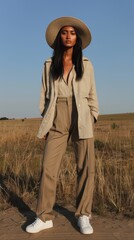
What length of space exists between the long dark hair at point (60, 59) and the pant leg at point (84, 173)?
0.75 m

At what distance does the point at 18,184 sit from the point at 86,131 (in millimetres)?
2218

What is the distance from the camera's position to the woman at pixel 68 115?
415cm

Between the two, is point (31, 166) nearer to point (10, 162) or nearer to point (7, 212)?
point (10, 162)

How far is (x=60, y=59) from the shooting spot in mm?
4270

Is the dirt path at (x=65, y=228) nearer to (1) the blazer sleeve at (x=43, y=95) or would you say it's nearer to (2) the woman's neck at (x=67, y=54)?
(1) the blazer sleeve at (x=43, y=95)

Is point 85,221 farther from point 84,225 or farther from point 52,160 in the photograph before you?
point 52,160

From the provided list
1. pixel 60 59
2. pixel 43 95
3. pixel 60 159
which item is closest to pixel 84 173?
pixel 60 159

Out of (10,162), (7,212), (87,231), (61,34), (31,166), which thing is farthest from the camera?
(10,162)

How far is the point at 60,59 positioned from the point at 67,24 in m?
0.41

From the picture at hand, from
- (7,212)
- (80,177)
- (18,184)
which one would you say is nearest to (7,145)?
(18,184)

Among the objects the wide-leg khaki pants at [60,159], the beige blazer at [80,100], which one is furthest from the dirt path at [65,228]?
the beige blazer at [80,100]

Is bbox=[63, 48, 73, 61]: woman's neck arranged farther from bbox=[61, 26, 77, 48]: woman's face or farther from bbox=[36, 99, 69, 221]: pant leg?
bbox=[36, 99, 69, 221]: pant leg

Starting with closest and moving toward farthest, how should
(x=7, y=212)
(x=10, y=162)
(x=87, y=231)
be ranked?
(x=87, y=231) → (x=7, y=212) → (x=10, y=162)

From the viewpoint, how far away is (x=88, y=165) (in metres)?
4.23
